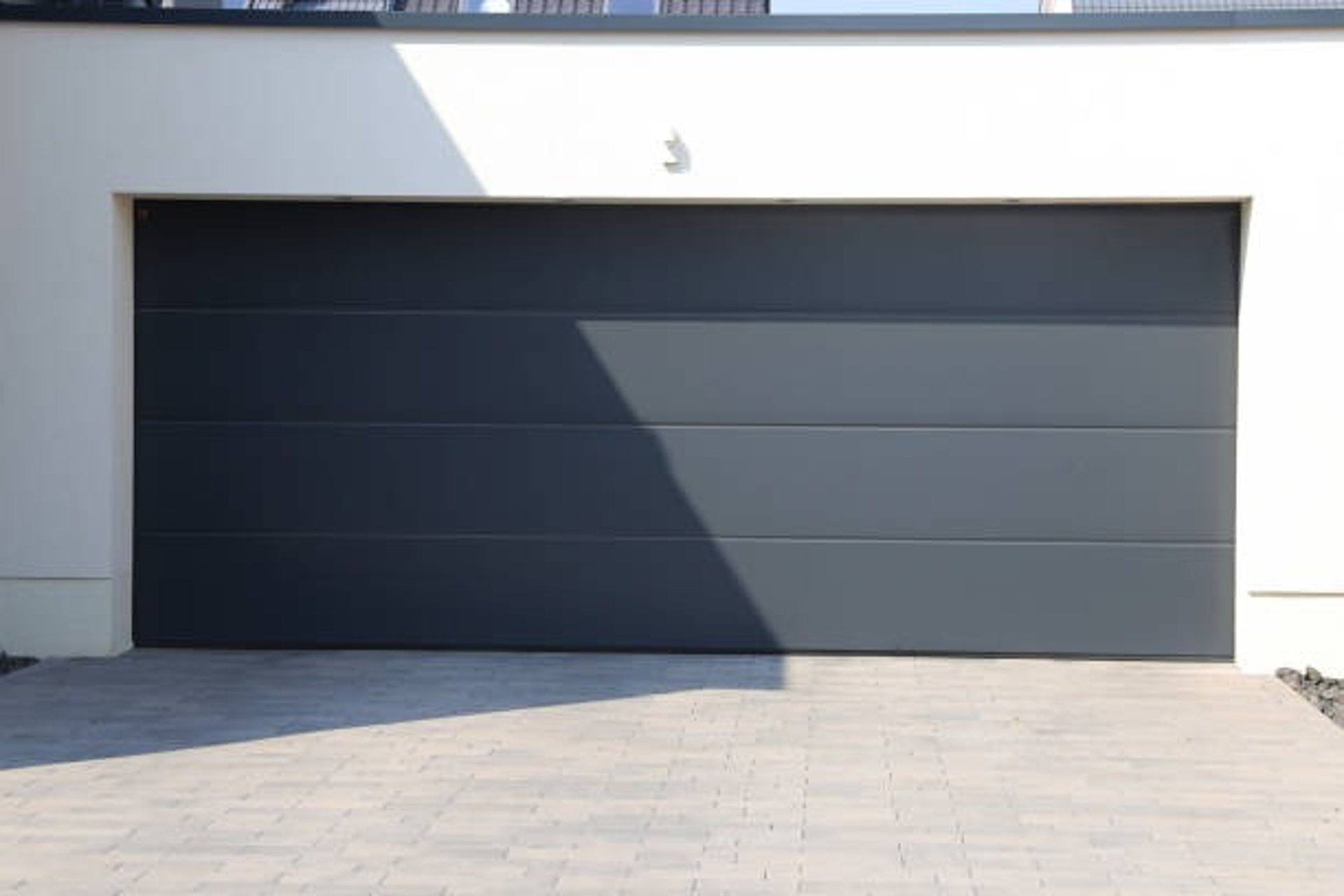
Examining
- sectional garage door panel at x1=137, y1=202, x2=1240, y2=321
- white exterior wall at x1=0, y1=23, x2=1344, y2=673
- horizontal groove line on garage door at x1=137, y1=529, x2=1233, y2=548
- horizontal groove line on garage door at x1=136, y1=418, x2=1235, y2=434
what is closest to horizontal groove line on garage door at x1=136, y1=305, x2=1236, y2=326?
sectional garage door panel at x1=137, y1=202, x2=1240, y2=321

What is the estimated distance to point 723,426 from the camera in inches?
406

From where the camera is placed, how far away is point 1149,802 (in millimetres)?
7000

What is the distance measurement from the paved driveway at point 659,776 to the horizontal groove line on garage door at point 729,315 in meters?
1.63

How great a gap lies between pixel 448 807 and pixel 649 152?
13.8 feet

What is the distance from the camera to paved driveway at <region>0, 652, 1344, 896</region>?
6031 millimetres

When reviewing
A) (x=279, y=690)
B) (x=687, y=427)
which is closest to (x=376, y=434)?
(x=687, y=427)

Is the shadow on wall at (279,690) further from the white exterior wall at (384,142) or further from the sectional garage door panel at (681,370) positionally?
the sectional garage door panel at (681,370)

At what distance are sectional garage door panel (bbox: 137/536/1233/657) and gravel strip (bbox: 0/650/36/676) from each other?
622mm

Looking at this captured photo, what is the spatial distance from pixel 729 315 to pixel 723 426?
1.77ft

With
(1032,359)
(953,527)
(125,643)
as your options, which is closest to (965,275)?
(1032,359)

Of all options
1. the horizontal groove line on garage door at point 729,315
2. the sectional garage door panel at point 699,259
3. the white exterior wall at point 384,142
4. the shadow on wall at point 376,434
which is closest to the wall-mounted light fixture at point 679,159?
the white exterior wall at point 384,142

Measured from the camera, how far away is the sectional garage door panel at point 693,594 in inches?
400

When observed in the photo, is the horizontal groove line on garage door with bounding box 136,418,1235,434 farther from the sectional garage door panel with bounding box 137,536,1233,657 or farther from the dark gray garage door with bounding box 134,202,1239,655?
the sectional garage door panel with bounding box 137,536,1233,657

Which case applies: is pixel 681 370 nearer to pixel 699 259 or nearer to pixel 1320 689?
pixel 699 259
